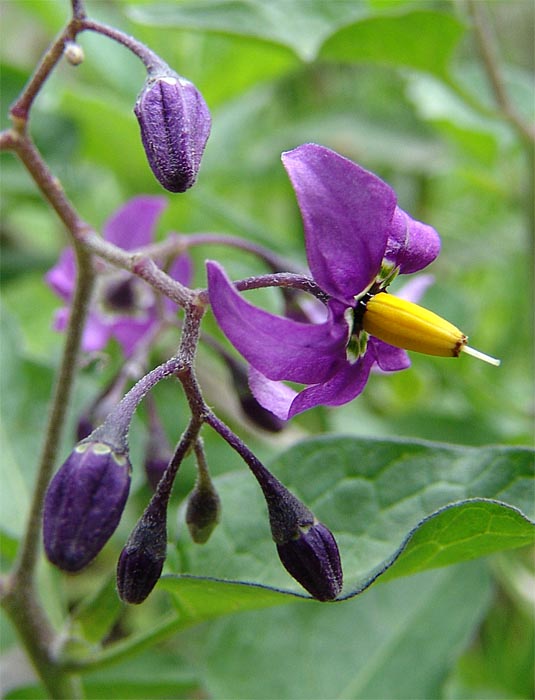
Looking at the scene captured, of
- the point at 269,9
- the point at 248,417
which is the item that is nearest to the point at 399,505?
the point at 248,417

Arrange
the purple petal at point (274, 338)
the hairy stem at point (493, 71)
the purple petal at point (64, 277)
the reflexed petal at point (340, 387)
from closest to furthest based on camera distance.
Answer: the purple petal at point (274, 338) < the reflexed petal at point (340, 387) < the purple petal at point (64, 277) < the hairy stem at point (493, 71)

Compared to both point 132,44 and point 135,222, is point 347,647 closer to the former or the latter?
point 135,222

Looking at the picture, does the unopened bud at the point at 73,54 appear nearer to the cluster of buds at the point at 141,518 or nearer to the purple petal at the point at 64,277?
the cluster of buds at the point at 141,518

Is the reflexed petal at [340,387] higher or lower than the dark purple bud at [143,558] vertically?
higher

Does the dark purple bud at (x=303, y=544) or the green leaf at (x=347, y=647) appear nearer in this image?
the dark purple bud at (x=303, y=544)

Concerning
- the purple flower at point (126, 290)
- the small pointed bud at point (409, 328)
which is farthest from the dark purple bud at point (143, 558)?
the purple flower at point (126, 290)

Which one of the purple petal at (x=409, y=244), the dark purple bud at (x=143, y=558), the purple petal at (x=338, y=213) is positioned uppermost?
the purple petal at (x=338, y=213)

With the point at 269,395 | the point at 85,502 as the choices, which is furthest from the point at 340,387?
the point at 85,502
